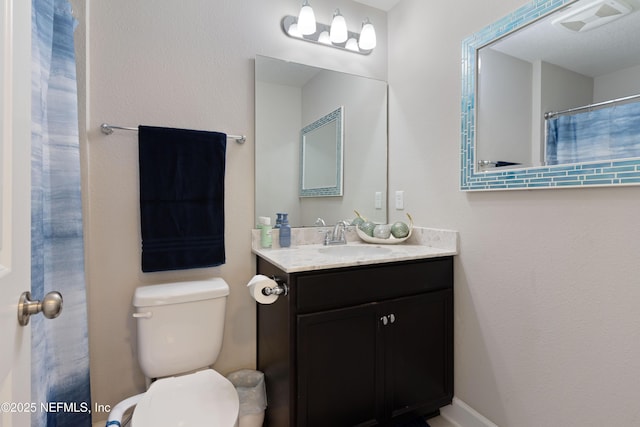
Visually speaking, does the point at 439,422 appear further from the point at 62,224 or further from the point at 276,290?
the point at 62,224

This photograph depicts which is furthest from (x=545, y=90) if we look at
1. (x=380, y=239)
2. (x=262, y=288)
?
(x=262, y=288)

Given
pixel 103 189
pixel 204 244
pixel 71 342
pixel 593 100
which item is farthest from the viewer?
pixel 204 244

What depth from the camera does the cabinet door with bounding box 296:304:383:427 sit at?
4.18 ft

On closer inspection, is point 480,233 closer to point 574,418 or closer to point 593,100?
point 593,100

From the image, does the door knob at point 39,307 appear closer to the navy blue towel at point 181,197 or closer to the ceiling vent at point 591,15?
the navy blue towel at point 181,197

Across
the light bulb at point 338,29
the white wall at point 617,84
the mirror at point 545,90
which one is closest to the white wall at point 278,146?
the light bulb at point 338,29

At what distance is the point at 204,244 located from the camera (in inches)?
61.9

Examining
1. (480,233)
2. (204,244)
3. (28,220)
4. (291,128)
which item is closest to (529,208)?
(480,233)

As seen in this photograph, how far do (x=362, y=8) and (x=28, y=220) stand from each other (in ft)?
6.99

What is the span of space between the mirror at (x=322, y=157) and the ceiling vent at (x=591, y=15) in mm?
1150

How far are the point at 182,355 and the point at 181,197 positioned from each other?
2.39 feet

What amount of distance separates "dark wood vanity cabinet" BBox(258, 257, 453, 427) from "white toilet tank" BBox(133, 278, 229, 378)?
0.27m

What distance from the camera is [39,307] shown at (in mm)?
Answer: 601

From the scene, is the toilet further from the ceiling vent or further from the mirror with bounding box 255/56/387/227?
the ceiling vent
